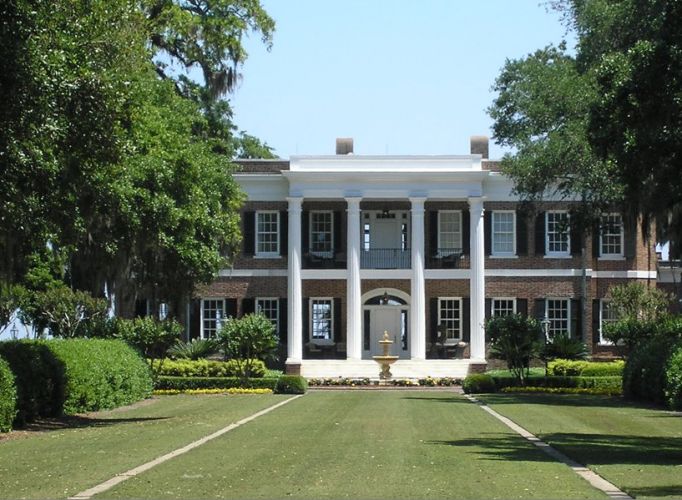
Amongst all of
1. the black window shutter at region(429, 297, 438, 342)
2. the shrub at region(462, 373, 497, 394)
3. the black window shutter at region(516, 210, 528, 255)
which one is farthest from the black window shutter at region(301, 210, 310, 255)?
the shrub at region(462, 373, 497, 394)

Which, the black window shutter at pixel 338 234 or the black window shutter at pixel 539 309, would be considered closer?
the black window shutter at pixel 539 309

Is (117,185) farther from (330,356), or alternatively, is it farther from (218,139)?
(330,356)

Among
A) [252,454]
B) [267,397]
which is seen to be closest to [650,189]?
[267,397]

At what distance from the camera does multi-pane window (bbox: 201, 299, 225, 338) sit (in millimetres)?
54125

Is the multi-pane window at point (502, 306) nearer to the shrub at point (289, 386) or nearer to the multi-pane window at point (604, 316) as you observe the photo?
the multi-pane window at point (604, 316)

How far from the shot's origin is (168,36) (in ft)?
141

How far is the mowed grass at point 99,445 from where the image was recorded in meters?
13.9

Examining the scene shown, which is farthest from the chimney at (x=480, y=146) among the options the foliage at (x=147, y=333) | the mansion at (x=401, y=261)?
the foliage at (x=147, y=333)

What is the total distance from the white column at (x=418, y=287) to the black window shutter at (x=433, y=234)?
1.17 m

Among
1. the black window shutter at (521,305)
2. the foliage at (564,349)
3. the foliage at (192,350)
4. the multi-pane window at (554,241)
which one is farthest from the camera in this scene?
the black window shutter at (521,305)

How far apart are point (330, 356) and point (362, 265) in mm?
3879

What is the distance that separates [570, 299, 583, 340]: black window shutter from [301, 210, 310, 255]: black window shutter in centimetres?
1086

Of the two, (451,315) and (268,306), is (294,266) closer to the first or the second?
(268,306)

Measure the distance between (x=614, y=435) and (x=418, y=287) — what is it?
31249 mm
